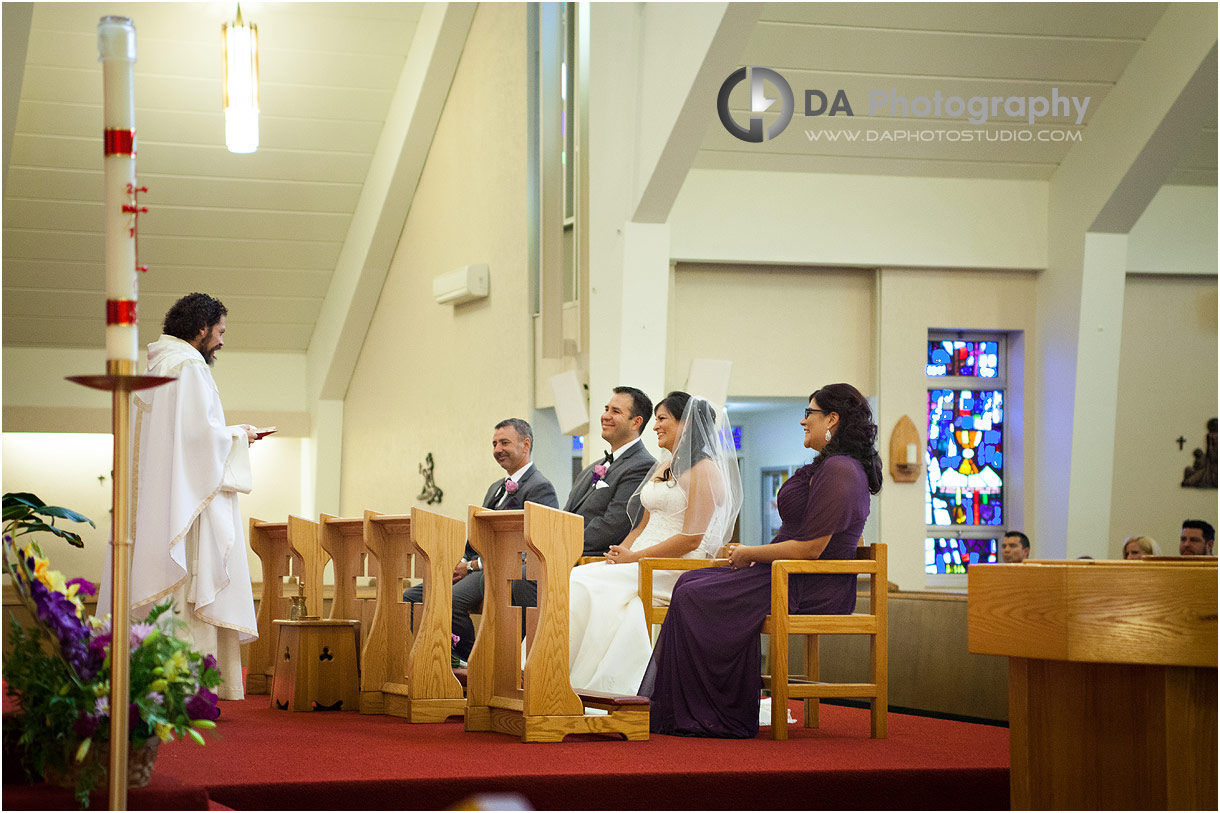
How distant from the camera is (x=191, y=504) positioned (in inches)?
170

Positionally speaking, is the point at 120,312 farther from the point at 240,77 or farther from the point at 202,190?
the point at 202,190

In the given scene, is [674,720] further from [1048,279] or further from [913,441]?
[1048,279]

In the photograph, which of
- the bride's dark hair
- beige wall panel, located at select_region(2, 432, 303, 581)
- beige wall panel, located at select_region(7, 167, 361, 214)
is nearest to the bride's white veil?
the bride's dark hair

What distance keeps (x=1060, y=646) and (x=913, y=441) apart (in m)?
7.03

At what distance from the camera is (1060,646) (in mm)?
2090

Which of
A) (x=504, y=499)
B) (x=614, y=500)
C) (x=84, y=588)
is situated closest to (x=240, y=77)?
(x=504, y=499)

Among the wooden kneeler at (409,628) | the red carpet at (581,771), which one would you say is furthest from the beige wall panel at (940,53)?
the red carpet at (581,771)

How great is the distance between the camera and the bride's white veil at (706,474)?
5.11m

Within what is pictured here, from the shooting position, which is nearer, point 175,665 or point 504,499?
point 175,665

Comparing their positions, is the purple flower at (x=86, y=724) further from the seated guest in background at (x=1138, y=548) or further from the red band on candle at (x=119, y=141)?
the seated guest in background at (x=1138, y=548)

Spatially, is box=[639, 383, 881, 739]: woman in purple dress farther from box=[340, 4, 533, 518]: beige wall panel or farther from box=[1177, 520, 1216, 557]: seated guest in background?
box=[340, 4, 533, 518]: beige wall panel

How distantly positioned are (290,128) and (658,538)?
249 inches

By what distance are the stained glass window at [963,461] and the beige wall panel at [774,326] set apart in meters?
0.61

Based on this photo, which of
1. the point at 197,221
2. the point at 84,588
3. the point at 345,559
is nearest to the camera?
the point at 84,588
